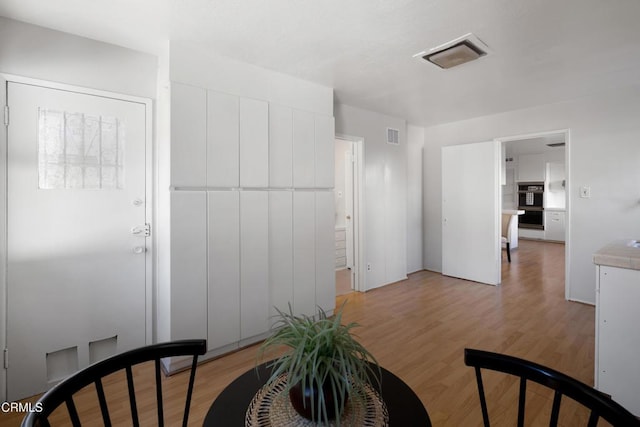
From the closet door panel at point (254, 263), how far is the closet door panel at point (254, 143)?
0.43 feet

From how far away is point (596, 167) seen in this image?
369 centimetres

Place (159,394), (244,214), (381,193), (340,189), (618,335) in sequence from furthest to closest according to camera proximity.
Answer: (340,189) → (381,193) → (244,214) → (618,335) → (159,394)

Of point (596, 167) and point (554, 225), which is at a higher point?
point (596, 167)

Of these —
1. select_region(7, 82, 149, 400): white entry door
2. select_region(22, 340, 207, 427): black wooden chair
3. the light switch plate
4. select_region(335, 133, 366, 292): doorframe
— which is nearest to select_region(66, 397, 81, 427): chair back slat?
select_region(22, 340, 207, 427): black wooden chair

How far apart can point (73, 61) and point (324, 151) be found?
2.24 m

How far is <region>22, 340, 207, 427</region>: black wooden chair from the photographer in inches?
32.6

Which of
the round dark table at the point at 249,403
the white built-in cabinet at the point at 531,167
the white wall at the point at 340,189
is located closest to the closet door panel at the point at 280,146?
the round dark table at the point at 249,403

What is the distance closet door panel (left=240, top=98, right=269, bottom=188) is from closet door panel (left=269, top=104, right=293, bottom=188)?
7 cm

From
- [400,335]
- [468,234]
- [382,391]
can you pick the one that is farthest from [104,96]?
[468,234]

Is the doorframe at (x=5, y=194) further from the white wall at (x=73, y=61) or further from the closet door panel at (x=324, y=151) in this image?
the closet door panel at (x=324, y=151)

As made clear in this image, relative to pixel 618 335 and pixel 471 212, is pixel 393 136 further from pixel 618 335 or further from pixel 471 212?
pixel 618 335

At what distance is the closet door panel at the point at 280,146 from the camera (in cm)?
292

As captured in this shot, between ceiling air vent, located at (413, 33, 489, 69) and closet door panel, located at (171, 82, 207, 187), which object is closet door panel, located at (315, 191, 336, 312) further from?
ceiling air vent, located at (413, 33, 489, 69)
